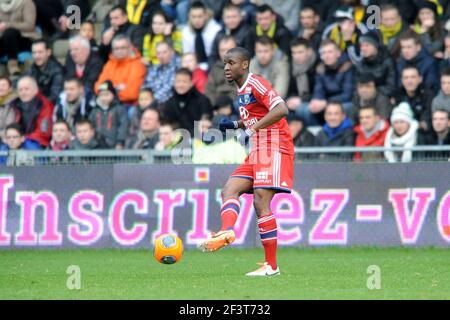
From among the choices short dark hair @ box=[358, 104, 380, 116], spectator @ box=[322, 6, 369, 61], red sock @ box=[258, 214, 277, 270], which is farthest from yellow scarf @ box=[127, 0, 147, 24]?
red sock @ box=[258, 214, 277, 270]

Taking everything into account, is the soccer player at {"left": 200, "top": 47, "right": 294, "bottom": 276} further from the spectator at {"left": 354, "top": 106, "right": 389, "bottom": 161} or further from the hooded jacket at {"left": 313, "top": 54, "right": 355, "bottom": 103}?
the hooded jacket at {"left": 313, "top": 54, "right": 355, "bottom": 103}

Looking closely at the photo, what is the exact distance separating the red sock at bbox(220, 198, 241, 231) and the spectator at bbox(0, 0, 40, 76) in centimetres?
997

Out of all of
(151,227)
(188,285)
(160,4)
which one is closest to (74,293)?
(188,285)

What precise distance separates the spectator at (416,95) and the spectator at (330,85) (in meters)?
0.88

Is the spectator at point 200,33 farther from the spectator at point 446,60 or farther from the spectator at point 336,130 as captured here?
the spectator at point 446,60

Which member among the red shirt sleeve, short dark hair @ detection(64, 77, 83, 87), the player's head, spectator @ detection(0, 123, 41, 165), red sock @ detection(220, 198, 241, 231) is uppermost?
short dark hair @ detection(64, 77, 83, 87)

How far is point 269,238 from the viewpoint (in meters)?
11.8

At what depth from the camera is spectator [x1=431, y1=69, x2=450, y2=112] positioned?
54.1 feet

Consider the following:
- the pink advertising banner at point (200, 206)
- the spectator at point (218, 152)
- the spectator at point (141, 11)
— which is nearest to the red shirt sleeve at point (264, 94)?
the pink advertising banner at point (200, 206)

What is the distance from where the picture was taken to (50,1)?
68.8ft

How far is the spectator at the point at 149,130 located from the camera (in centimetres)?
1781

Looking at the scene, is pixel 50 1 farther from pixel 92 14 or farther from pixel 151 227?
pixel 151 227

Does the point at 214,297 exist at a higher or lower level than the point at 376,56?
lower

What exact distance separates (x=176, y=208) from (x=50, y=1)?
6.15 meters
